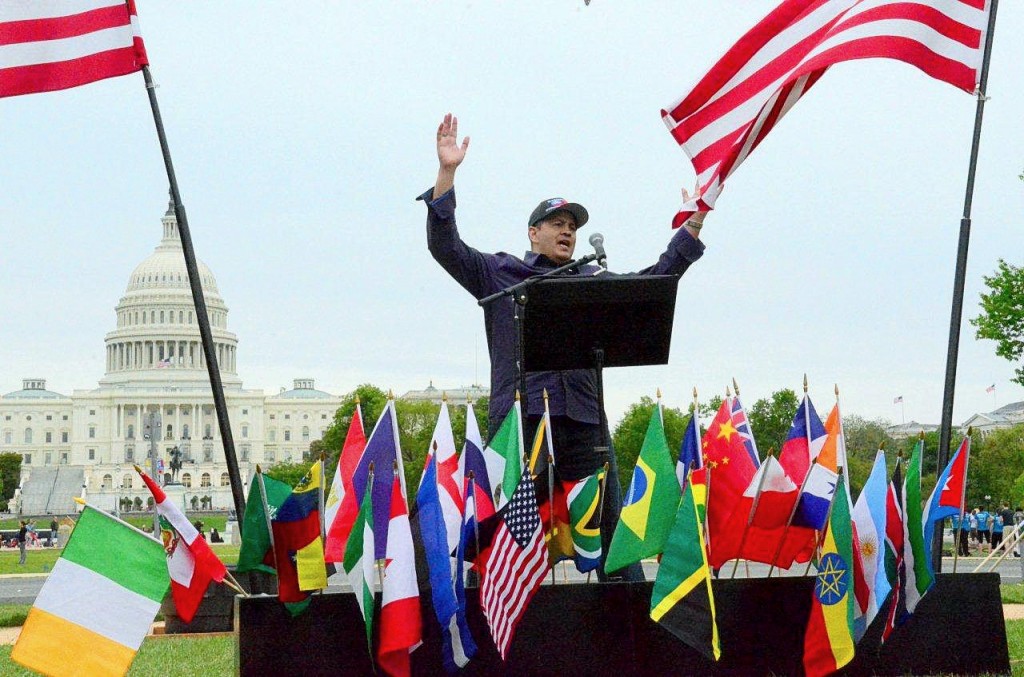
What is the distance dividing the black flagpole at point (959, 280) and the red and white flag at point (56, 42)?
181 inches

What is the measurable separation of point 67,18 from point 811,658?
487 centimetres

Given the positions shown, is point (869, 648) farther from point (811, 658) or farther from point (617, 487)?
point (617, 487)

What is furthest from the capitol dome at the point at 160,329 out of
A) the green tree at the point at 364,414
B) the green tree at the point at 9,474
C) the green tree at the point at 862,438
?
the green tree at the point at 862,438

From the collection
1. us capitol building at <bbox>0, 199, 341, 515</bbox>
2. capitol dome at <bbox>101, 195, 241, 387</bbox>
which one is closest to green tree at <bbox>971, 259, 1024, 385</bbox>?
us capitol building at <bbox>0, 199, 341, 515</bbox>

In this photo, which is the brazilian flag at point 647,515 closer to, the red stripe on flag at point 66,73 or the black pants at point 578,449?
the black pants at point 578,449

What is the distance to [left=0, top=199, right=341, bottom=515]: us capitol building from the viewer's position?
142m

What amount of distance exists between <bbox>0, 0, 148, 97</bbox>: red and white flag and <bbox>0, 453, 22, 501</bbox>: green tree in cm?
12951

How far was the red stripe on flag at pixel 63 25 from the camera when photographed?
24.2 ft

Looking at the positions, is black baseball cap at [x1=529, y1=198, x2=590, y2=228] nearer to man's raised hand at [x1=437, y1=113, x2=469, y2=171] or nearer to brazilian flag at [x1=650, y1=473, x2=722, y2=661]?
man's raised hand at [x1=437, y1=113, x2=469, y2=171]

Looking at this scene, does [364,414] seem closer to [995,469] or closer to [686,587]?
[995,469]

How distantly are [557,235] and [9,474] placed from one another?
136173mm

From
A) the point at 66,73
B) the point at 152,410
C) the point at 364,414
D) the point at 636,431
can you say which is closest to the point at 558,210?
the point at 66,73

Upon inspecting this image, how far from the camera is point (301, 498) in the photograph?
6.43 metres

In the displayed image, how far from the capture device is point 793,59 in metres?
7.33
